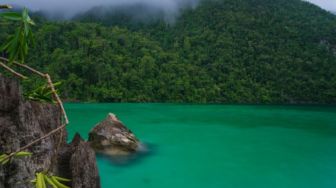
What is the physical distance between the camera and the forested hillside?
56.8 metres

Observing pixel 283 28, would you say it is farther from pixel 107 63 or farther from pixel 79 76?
pixel 79 76

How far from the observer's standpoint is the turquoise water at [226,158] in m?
11.8

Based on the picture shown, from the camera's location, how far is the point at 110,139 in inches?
533

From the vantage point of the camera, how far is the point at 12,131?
11.1 ft

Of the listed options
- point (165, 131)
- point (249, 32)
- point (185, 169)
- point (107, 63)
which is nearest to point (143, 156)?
point (185, 169)

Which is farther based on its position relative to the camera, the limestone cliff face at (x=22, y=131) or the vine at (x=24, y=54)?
the limestone cliff face at (x=22, y=131)

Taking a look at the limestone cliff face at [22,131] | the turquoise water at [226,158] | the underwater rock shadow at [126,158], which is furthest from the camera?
the underwater rock shadow at [126,158]

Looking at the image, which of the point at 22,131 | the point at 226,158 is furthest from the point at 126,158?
the point at 22,131

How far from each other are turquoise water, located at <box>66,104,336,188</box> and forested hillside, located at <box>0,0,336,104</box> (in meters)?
32.0

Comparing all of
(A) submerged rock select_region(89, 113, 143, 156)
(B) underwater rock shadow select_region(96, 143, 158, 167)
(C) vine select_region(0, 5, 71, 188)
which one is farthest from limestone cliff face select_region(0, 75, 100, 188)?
(A) submerged rock select_region(89, 113, 143, 156)

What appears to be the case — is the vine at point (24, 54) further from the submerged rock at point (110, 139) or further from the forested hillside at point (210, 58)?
the forested hillside at point (210, 58)

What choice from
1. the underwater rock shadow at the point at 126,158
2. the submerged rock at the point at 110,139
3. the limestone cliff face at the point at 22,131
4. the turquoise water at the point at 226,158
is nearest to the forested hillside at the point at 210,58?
the turquoise water at the point at 226,158

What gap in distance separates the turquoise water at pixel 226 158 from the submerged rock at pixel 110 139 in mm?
798

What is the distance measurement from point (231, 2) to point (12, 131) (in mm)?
91739
